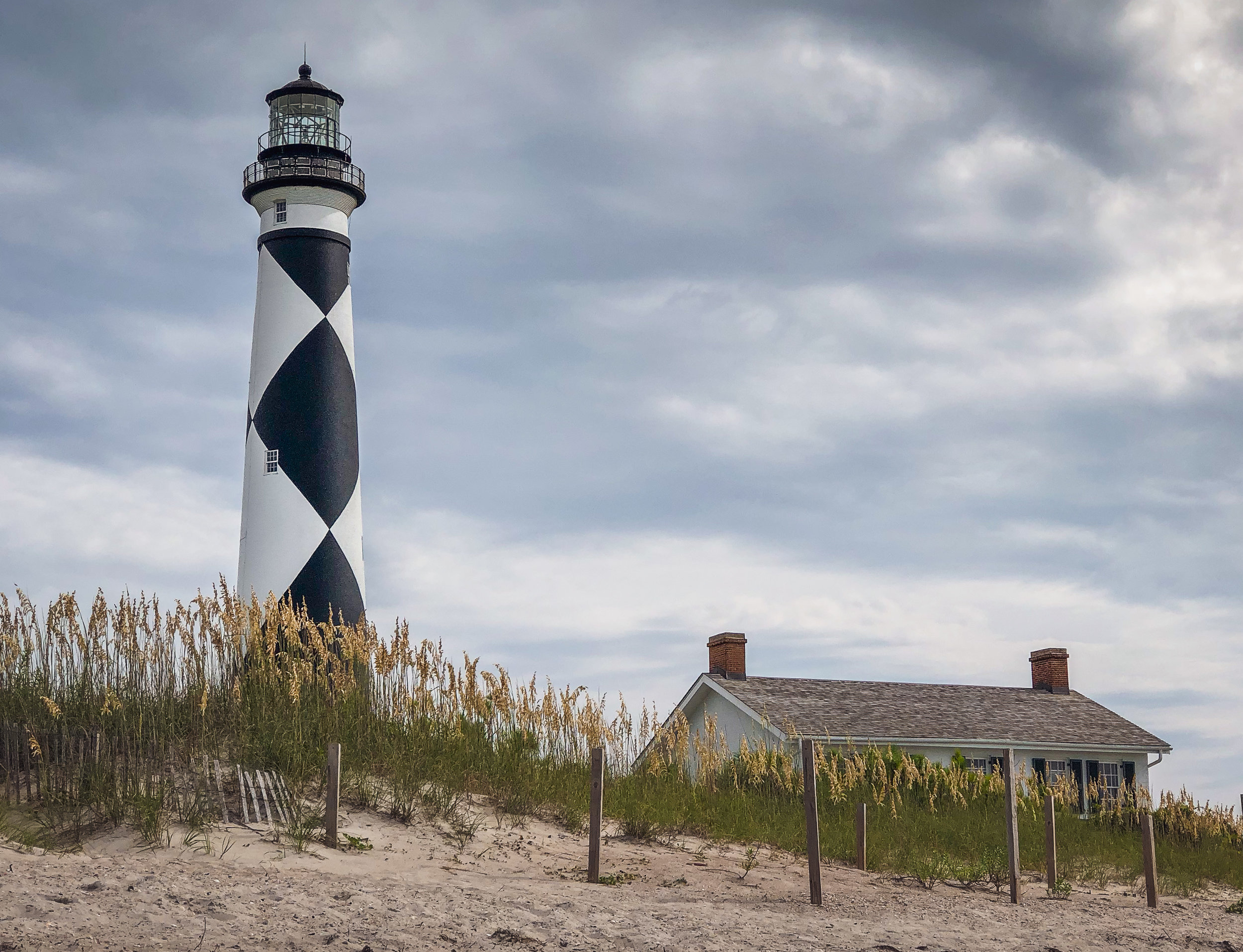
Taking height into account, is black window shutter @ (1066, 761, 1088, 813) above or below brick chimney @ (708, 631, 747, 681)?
below

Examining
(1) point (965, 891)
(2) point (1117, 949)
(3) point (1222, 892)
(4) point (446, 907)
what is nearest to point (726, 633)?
(3) point (1222, 892)

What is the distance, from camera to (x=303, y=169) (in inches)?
666

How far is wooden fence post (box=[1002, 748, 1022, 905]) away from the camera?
11352 millimetres

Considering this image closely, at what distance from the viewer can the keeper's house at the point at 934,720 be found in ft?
81.2

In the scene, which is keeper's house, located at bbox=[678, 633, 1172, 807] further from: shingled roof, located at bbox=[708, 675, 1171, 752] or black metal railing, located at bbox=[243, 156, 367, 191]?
black metal railing, located at bbox=[243, 156, 367, 191]

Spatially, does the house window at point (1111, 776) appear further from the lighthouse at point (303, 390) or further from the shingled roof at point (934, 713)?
the lighthouse at point (303, 390)

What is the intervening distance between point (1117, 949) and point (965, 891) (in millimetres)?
2339

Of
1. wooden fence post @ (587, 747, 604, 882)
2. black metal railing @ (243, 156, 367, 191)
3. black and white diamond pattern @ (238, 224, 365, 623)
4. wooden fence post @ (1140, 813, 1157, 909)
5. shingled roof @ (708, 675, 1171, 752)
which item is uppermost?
black metal railing @ (243, 156, 367, 191)

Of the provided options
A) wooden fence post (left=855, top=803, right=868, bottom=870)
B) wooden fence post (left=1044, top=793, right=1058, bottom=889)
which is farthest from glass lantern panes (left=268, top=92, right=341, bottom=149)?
wooden fence post (left=1044, top=793, right=1058, bottom=889)

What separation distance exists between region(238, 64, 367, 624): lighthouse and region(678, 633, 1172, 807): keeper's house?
10.6 meters

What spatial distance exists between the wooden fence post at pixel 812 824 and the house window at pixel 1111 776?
61.9 ft

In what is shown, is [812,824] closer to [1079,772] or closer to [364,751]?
[364,751]

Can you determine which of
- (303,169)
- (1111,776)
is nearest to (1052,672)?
(1111,776)

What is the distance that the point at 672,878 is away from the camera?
10.1 m
